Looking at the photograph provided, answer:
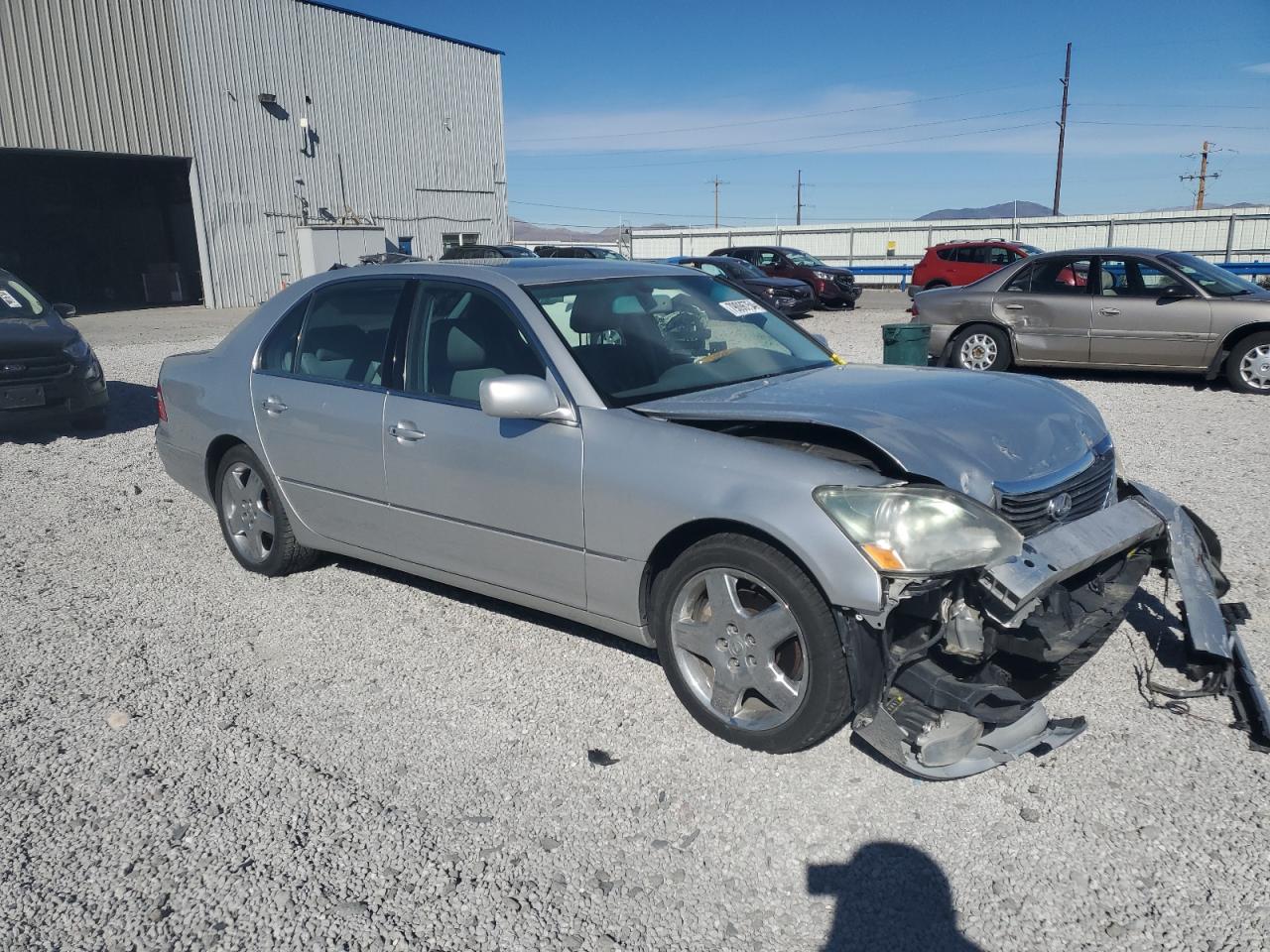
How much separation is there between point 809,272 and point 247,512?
2077 centimetres

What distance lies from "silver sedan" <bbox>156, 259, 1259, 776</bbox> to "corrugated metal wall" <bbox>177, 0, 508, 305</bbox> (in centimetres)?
2587

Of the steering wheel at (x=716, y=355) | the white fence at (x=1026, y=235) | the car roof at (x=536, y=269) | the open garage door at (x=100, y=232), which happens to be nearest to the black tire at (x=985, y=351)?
the car roof at (x=536, y=269)

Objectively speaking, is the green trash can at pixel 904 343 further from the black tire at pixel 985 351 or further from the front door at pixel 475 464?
the front door at pixel 475 464

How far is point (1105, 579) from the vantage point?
359cm

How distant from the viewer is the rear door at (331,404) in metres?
4.56

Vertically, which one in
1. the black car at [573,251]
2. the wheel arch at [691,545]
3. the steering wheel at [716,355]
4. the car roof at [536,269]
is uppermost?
the car roof at [536,269]

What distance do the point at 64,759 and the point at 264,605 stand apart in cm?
149

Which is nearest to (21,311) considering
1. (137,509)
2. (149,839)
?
(137,509)

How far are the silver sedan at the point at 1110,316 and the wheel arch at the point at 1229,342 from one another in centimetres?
1

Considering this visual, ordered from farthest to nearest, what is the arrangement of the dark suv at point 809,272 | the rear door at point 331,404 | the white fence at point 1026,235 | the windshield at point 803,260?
the white fence at point 1026,235
the windshield at point 803,260
the dark suv at point 809,272
the rear door at point 331,404

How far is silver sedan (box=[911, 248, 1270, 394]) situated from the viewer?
10375 mm

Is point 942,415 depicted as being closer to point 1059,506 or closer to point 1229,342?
point 1059,506

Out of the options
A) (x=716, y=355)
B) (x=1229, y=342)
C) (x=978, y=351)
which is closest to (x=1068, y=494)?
(x=716, y=355)

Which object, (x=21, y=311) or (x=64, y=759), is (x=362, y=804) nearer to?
(x=64, y=759)
